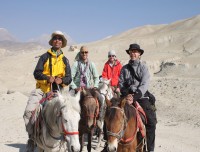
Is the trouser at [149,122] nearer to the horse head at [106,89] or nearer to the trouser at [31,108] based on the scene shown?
the trouser at [31,108]

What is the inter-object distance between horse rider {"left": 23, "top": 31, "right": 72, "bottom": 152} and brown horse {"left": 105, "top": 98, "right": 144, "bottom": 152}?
1.38 m

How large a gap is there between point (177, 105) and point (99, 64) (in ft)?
71.1

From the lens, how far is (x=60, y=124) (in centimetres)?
503

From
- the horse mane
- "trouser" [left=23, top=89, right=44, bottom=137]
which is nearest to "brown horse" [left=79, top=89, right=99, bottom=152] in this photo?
"trouser" [left=23, top=89, right=44, bottom=137]

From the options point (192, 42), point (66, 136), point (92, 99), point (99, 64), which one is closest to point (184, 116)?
point (92, 99)

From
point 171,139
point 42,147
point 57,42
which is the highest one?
point 57,42

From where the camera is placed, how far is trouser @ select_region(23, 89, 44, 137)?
6227 millimetres

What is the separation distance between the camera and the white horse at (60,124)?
15.7 feet

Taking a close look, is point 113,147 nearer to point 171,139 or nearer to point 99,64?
point 171,139

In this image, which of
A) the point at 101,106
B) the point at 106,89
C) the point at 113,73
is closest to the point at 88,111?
the point at 101,106

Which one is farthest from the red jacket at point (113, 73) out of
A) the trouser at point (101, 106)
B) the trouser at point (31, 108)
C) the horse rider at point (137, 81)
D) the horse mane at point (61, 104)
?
the horse mane at point (61, 104)

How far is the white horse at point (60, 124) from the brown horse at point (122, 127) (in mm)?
599

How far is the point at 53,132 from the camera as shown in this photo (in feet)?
18.1

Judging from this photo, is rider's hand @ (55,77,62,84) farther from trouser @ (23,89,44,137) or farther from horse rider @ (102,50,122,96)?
horse rider @ (102,50,122,96)
